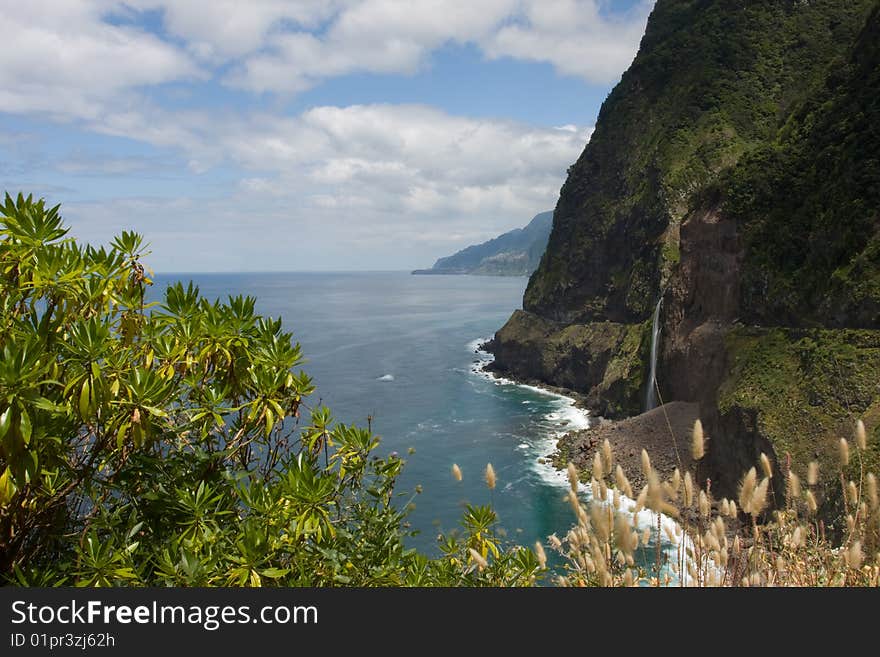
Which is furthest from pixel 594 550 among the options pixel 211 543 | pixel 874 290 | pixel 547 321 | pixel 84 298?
pixel 547 321

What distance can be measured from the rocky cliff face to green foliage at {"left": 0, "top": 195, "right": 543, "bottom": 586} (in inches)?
252

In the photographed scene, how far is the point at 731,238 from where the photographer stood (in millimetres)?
49656

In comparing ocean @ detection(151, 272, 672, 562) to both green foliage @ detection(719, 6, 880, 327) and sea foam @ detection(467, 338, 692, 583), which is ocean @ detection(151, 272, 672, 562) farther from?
green foliage @ detection(719, 6, 880, 327)

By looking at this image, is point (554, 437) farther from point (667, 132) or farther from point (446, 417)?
point (667, 132)

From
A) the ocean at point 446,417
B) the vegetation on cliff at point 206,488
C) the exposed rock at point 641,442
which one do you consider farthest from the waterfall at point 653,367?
the vegetation on cliff at point 206,488

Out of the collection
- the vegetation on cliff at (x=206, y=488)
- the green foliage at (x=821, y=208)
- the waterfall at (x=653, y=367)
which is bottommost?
the waterfall at (x=653, y=367)

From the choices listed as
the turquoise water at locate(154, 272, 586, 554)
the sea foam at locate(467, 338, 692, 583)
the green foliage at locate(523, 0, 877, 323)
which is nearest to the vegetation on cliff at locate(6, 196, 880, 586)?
the turquoise water at locate(154, 272, 586, 554)

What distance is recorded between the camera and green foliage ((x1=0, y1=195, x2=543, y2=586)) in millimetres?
5348

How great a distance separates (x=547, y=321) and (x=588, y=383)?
48.4ft

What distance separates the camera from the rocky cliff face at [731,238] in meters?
38.8

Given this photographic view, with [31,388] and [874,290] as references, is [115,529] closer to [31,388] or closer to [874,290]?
[31,388]

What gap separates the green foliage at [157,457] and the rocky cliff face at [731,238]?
21.0 ft

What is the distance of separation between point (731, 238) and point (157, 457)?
5082cm

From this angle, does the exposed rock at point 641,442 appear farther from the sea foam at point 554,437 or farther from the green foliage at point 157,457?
the green foliage at point 157,457
